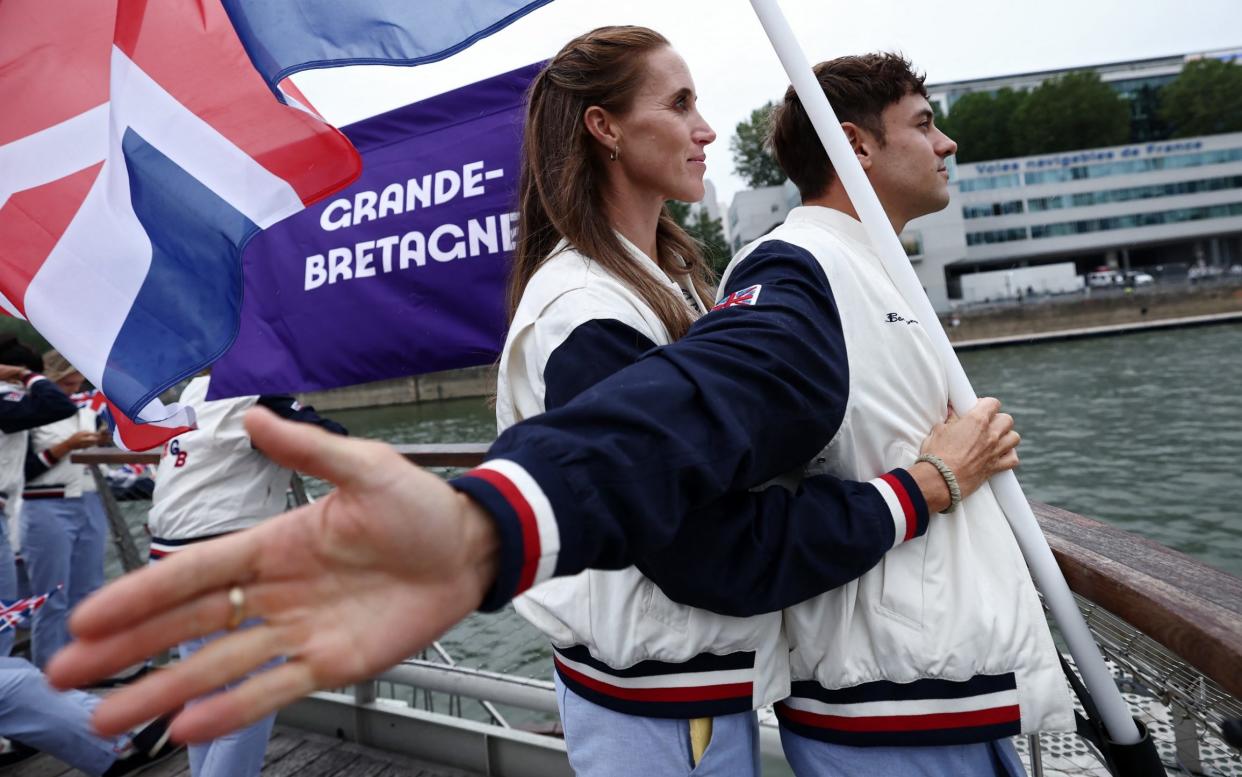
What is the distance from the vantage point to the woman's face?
166cm

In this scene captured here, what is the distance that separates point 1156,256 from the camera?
216 ft

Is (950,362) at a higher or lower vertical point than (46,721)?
higher

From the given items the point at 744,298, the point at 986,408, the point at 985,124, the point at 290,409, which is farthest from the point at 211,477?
the point at 985,124

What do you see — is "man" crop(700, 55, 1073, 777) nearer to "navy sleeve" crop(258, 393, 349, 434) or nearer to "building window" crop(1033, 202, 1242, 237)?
"navy sleeve" crop(258, 393, 349, 434)

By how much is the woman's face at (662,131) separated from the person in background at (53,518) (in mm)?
4262

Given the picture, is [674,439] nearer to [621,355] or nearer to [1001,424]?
[621,355]

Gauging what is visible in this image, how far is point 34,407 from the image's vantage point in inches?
161

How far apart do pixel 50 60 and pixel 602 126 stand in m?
1.56

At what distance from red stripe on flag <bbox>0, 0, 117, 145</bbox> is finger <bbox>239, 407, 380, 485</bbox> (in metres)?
1.98

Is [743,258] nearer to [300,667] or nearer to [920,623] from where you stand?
[920,623]

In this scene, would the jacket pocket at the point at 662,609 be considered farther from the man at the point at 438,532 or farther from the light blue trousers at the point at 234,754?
the light blue trousers at the point at 234,754

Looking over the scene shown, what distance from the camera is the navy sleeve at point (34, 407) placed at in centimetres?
406

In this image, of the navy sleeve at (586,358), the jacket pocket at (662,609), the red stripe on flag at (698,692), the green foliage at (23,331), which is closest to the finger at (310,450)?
the navy sleeve at (586,358)

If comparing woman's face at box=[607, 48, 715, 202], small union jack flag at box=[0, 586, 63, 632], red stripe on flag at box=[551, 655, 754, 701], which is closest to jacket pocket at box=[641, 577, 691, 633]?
red stripe on flag at box=[551, 655, 754, 701]
